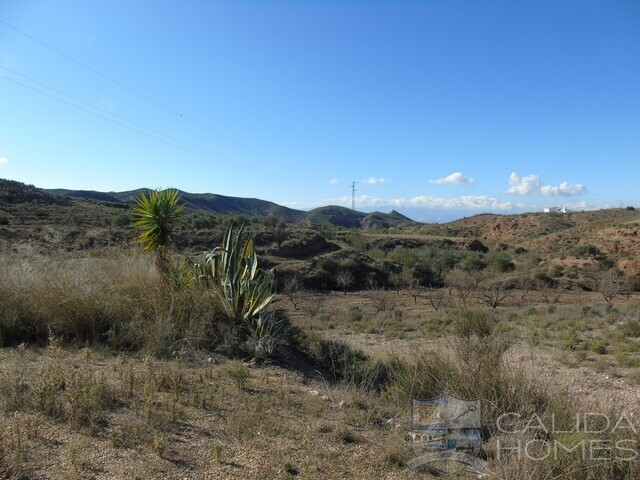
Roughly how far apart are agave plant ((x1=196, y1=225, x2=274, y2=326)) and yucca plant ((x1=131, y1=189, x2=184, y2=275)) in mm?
894

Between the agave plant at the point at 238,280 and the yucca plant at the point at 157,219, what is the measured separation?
35.2 inches

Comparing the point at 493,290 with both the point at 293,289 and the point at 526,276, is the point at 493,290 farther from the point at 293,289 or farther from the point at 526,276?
the point at 293,289

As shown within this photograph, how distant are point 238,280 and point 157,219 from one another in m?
2.17

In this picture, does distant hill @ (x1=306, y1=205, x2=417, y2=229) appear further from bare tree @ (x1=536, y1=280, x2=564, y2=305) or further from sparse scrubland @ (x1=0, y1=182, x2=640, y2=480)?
sparse scrubland @ (x1=0, y1=182, x2=640, y2=480)

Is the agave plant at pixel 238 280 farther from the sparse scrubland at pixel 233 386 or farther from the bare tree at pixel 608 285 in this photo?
the bare tree at pixel 608 285

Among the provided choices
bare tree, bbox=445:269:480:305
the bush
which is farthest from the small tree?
the bush

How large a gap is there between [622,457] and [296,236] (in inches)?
1467

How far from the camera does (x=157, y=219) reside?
8828mm

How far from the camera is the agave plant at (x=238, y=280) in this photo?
25.5 feet

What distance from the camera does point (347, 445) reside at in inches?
167

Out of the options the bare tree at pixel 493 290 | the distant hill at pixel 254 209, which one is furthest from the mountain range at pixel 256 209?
the bare tree at pixel 493 290

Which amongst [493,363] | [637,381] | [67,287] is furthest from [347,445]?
[637,381]

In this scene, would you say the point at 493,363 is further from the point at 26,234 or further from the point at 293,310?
the point at 26,234

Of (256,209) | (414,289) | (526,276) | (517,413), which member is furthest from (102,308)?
(256,209)
